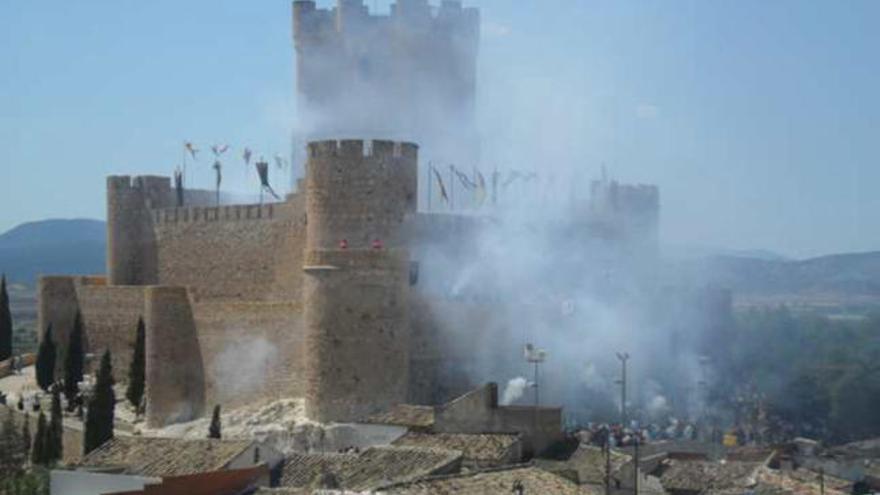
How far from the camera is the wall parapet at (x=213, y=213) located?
36.6m

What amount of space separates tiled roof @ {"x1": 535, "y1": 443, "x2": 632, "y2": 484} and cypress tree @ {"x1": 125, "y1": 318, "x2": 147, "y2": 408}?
12046 millimetres

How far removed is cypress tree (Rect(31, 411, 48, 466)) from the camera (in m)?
31.2

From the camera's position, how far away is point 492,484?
22.6 m

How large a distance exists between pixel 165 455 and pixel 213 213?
46.2 feet

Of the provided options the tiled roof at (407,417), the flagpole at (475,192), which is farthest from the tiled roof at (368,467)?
the flagpole at (475,192)

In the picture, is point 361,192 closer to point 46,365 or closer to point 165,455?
point 165,455

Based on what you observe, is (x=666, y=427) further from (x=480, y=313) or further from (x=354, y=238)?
(x=354, y=238)

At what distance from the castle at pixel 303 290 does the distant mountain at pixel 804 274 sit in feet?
54.5

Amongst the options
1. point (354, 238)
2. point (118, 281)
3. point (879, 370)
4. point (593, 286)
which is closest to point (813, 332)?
point (879, 370)

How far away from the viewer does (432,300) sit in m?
31.3

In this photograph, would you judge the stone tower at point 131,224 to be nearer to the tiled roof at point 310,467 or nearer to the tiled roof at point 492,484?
the tiled roof at point 310,467

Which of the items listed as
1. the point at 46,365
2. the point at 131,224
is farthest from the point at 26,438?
the point at 131,224

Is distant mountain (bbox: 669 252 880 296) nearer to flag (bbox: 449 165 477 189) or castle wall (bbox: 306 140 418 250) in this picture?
flag (bbox: 449 165 477 189)

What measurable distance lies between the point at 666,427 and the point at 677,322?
3.80 meters
